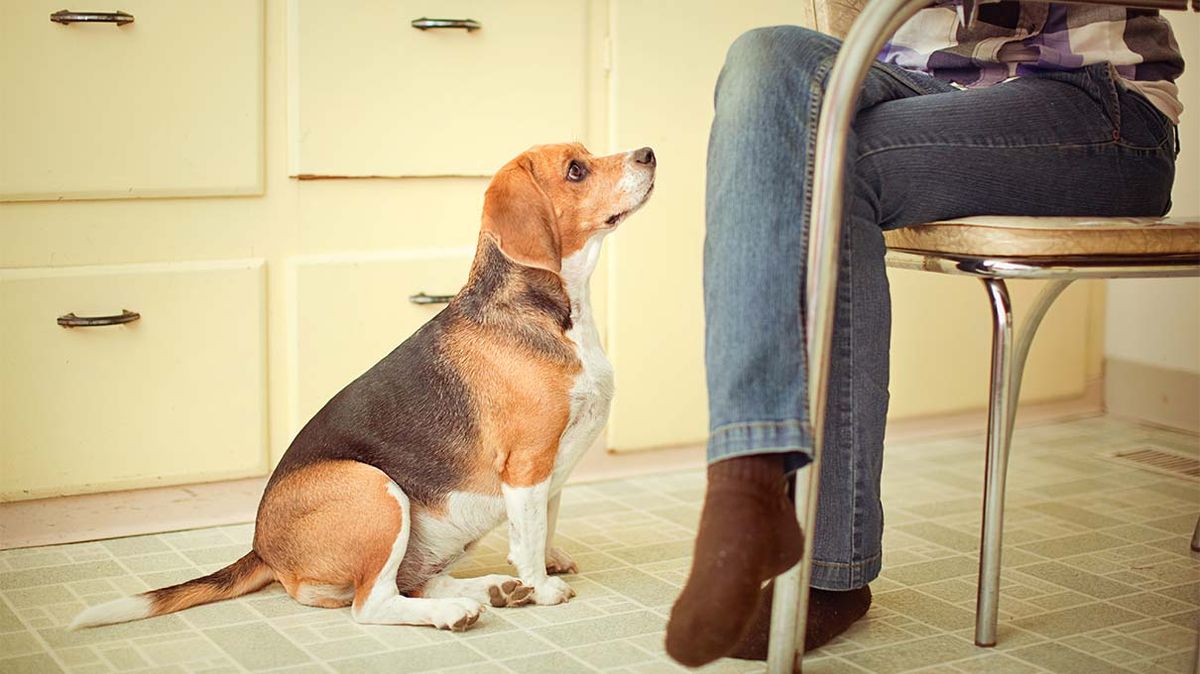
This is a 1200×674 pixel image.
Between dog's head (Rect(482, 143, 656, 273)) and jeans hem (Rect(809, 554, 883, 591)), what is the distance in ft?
1.70

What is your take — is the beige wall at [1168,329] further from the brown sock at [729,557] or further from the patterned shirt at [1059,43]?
the brown sock at [729,557]

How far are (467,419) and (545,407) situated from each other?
4.2 inches

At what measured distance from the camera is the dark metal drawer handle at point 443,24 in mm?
2240

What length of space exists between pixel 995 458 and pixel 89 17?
1404 mm

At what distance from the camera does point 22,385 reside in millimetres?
2049

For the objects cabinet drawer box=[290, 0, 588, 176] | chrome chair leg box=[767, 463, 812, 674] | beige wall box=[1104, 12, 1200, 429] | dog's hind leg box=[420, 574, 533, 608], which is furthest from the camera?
beige wall box=[1104, 12, 1200, 429]

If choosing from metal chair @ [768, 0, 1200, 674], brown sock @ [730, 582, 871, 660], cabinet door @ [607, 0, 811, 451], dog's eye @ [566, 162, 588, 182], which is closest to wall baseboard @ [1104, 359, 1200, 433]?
cabinet door @ [607, 0, 811, 451]

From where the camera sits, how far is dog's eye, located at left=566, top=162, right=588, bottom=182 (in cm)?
185

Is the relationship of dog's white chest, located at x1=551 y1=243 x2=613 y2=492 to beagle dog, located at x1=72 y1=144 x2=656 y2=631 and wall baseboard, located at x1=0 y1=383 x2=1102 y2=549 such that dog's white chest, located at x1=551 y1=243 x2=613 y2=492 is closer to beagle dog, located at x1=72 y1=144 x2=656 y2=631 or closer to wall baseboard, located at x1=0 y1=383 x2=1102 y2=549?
beagle dog, located at x1=72 y1=144 x2=656 y2=631

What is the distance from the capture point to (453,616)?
1.72 m

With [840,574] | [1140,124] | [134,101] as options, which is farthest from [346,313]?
[1140,124]

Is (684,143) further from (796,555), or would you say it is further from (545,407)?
(796,555)

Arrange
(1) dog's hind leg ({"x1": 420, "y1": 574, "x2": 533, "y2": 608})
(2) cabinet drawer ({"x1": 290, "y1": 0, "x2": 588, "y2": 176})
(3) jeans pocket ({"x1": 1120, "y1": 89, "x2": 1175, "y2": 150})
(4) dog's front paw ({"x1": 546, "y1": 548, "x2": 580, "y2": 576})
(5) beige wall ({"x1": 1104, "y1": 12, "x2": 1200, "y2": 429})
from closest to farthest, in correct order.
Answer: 1. (3) jeans pocket ({"x1": 1120, "y1": 89, "x2": 1175, "y2": 150})
2. (1) dog's hind leg ({"x1": 420, "y1": 574, "x2": 533, "y2": 608})
3. (4) dog's front paw ({"x1": 546, "y1": 548, "x2": 580, "y2": 576})
4. (2) cabinet drawer ({"x1": 290, "y1": 0, "x2": 588, "y2": 176})
5. (5) beige wall ({"x1": 1104, "y1": 12, "x2": 1200, "y2": 429})

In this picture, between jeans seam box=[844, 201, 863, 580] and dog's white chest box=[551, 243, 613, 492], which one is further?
dog's white chest box=[551, 243, 613, 492]
